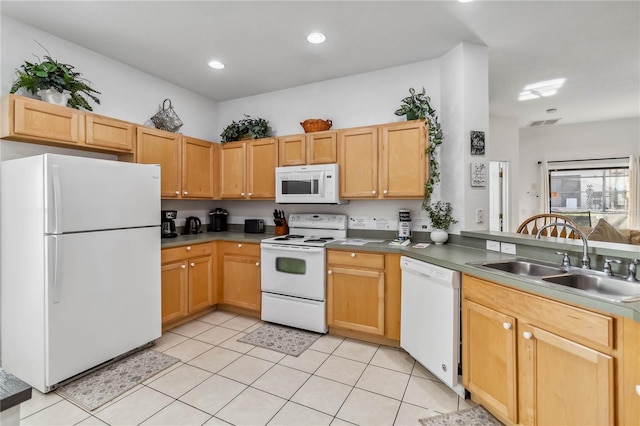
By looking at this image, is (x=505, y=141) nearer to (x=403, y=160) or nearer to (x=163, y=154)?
(x=403, y=160)

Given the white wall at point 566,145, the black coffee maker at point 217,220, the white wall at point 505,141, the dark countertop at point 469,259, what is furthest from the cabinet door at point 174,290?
the white wall at point 566,145

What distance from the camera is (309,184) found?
3305 mm

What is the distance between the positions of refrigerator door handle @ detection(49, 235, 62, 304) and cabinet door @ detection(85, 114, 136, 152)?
104 centimetres

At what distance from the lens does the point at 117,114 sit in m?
3.16

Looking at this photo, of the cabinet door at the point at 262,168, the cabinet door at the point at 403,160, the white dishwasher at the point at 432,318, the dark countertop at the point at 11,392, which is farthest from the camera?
Result: the cabinet door at the point at 262,168

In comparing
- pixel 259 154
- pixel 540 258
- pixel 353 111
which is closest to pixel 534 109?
pixel 353 111

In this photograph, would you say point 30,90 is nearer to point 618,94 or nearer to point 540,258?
point 540,258

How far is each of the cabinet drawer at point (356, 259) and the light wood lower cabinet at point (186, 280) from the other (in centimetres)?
147

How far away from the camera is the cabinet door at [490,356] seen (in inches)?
64.8

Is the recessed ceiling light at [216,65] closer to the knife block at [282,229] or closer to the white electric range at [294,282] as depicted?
the knife block at [282,229]

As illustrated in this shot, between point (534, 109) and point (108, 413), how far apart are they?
6.28 meters

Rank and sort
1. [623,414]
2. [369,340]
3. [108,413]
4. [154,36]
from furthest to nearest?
[369,340] < [154,36] < [108,413] < [623,414]

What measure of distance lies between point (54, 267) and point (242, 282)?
5.76ft

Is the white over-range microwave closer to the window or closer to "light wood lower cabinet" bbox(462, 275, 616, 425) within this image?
"light wood lower cabinet" bbox(462, 275, 616, 425)
